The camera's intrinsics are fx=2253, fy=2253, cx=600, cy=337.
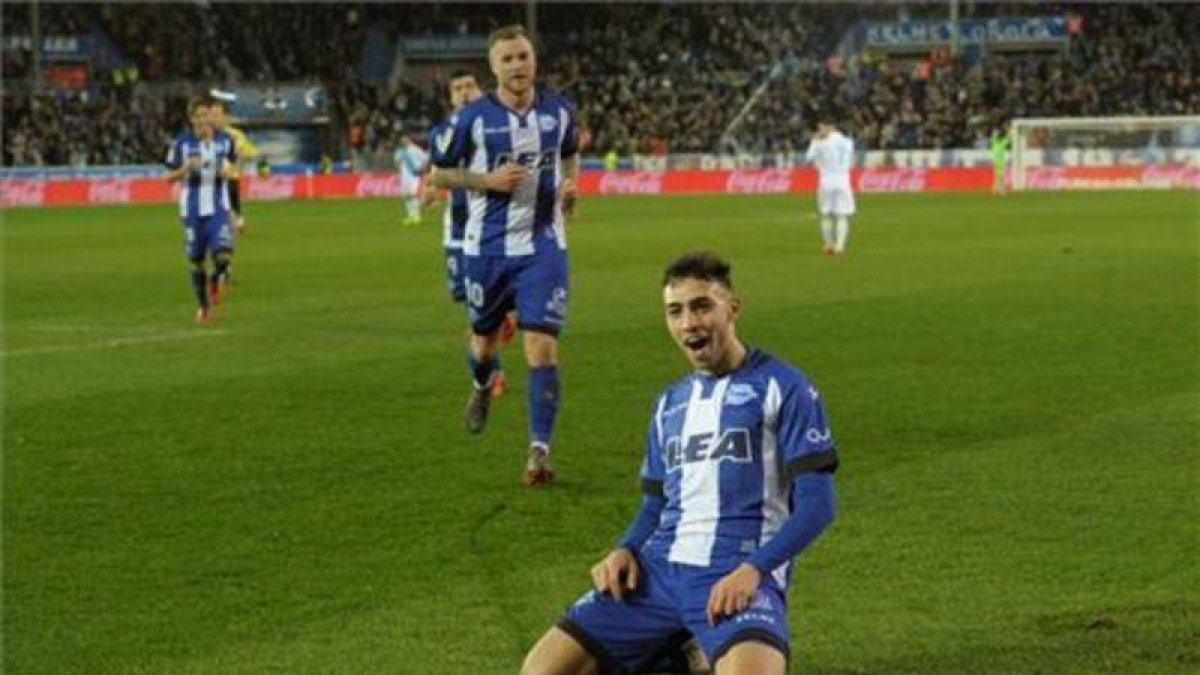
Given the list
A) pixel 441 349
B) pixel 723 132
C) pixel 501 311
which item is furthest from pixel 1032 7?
pixel 501 311

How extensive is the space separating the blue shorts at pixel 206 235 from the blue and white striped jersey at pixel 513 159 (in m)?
10.0

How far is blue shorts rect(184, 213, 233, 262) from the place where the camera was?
72.6ft

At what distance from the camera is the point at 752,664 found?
5.81m

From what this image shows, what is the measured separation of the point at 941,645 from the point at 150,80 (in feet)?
215

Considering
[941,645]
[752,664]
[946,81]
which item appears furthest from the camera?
[946,81]

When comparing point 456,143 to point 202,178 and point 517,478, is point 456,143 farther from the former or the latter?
point 202,178

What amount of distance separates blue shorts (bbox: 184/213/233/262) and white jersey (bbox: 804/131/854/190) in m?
12.4

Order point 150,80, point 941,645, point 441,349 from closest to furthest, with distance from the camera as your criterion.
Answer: point 941,645 < point 441,349 < point 150,80

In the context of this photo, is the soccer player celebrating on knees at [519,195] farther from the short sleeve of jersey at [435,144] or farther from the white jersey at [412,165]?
the white jersey at [412,165]

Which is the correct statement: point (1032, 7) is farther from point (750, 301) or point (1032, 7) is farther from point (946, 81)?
point (750, 301)

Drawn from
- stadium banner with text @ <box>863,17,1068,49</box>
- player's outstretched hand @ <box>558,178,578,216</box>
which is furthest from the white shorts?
stadium banner with text @ <box>863,17,1068,49</box>

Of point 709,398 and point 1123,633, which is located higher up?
point 709,398

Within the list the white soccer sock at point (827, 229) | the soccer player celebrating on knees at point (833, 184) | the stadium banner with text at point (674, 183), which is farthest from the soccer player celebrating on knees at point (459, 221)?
the stadium banner with text at point (674, 183)

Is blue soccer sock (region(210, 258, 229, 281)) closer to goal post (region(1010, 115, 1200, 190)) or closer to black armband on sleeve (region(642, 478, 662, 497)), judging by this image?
black armband on sleeve (region(642, 478, 662, 497))
